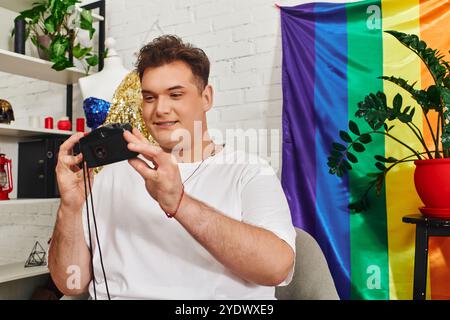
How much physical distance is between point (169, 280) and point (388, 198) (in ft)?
3.61

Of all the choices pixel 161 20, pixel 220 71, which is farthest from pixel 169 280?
pixel 161 20

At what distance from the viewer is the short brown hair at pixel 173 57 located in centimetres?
118

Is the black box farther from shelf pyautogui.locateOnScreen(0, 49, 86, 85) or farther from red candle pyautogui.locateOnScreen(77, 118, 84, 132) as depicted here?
shelf pyautogui.locateOnScreen(0, 49, 86, 85)

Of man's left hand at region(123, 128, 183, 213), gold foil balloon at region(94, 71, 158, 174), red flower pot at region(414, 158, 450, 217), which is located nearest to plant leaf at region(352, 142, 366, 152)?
red flower pot at region(414, 158, 450, 217)

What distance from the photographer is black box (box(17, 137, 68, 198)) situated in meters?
2.25

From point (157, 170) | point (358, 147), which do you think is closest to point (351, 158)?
point (358, 147)

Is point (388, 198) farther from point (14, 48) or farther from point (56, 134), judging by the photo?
point (14, 48)

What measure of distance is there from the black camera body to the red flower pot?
1045 millimetres

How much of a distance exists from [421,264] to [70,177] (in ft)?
3.83

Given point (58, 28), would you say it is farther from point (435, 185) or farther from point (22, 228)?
point (435, 185)

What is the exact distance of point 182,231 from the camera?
1.05m

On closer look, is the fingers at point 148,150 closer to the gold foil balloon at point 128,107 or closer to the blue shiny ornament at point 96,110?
the gold foil balloon at point 128,107

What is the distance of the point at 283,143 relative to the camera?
1931 mm

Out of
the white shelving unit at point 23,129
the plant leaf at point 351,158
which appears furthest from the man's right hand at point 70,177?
the white shelving unit at point 23,129
